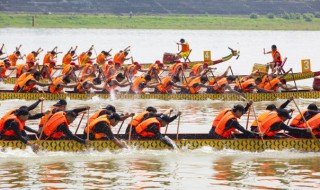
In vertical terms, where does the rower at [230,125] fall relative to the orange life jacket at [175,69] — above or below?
below

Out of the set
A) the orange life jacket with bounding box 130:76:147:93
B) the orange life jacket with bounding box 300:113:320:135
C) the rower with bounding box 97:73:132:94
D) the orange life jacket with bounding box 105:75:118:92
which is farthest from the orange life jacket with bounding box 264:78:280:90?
the orange life jacket with bounding box 300:113:320:135

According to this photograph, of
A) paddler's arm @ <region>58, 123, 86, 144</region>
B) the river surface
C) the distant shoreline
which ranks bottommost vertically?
the river surface

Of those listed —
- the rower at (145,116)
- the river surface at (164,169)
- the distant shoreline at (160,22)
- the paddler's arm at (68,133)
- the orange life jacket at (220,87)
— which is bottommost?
the river surface at (164,169)

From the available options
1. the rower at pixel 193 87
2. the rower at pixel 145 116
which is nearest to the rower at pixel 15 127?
the rower at pixel 145 116

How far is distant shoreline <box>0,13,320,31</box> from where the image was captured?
387ft

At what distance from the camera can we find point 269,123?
23.5m

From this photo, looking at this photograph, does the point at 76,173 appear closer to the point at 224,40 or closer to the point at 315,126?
the point at 315,126

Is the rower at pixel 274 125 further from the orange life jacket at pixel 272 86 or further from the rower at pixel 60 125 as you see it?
the orange life jacket at pixel 272 86

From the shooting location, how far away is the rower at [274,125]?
2316 centimetres

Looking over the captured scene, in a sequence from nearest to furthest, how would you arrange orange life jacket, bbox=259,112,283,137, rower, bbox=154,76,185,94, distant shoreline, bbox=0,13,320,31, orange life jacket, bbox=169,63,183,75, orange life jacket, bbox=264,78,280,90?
1. orange life jacket, bbox=259,112,283,137
2. rower, bbox=154,76,185,94
3. orange life jacket, bbox=264,78,280,90
4. orange life jacket, bbox=169,63,183,75
5. distant shoreline, bbox=0,13,320,31

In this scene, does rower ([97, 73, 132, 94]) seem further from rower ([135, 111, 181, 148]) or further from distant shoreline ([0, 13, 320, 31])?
distant shoreline ([0, 13, 320, 31])

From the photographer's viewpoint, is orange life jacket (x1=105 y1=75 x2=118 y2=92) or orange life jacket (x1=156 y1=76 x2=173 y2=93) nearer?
orange life jacket (x1=105 y1=75 x2=118 y2=92)

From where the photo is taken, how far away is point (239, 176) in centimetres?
2089

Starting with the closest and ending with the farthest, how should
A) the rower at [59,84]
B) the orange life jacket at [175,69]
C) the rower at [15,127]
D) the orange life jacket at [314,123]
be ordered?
the rower at [15,127] < the orange life jacket at [314,123] < the rower at [59,84] < the orange life jacket at [175,69]
